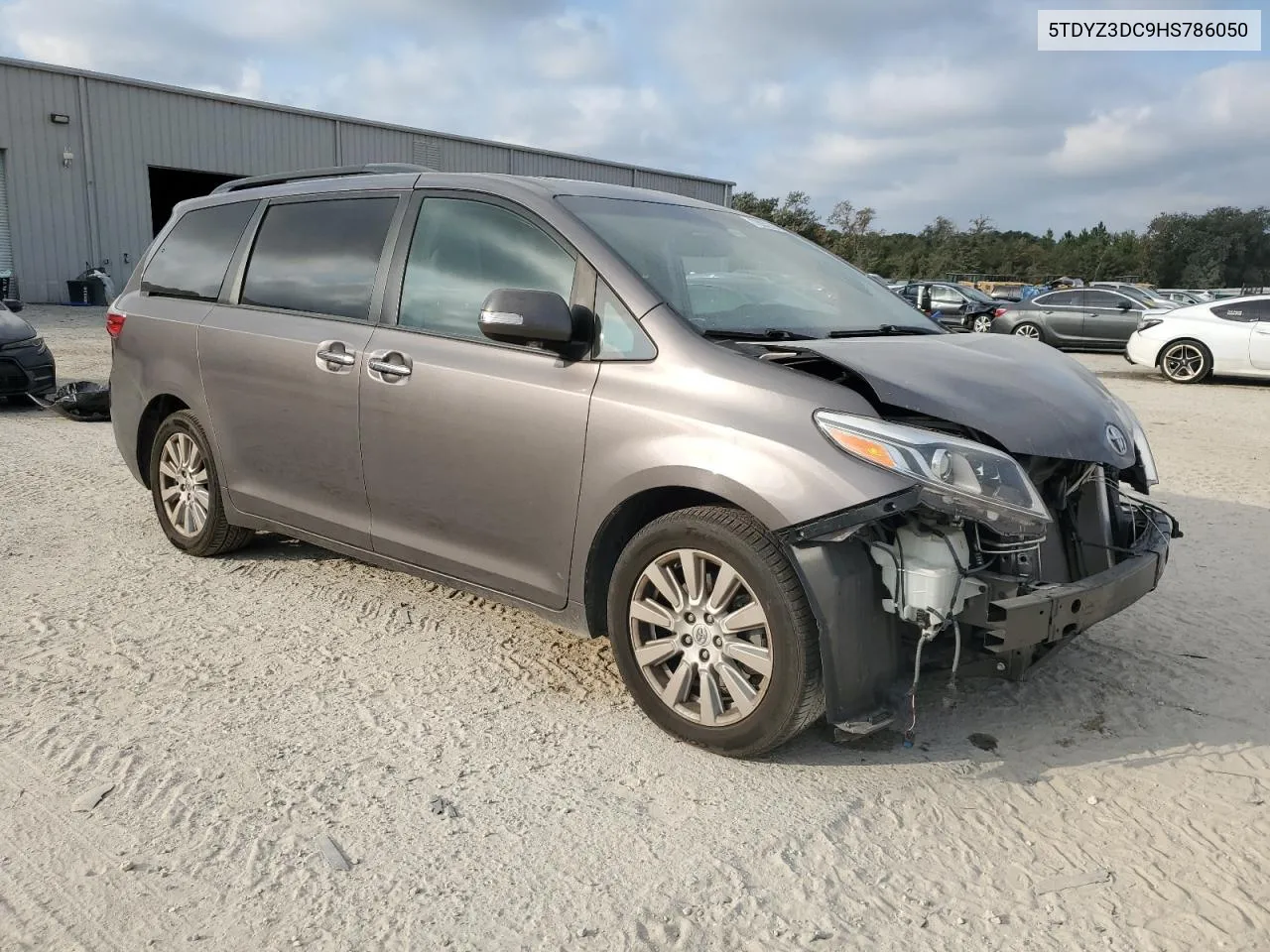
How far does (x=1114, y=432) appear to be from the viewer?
342 centimetres

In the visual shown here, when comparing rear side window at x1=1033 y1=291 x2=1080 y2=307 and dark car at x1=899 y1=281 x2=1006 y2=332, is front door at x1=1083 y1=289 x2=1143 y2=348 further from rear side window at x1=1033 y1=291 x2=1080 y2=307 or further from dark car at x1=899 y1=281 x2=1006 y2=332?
dark car at x1=899 y1=281 x2=1006 y2=332

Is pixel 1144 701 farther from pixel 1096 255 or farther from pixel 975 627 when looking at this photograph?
pixel 1096 255

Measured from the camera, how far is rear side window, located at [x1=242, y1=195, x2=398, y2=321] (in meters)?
4.16

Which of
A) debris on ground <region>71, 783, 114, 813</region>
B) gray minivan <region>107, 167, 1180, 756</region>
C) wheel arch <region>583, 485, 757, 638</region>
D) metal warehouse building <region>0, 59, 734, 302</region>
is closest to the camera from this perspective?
debris on ground <region>71, 783, 114, 813</region>

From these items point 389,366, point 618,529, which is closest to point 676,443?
point 618,529

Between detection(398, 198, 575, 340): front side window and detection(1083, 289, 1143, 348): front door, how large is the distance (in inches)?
752

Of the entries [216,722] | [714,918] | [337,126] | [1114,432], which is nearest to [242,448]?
[216,722]

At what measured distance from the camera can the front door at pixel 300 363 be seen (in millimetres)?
4133

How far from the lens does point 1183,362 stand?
1512cm

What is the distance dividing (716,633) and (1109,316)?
19623mm

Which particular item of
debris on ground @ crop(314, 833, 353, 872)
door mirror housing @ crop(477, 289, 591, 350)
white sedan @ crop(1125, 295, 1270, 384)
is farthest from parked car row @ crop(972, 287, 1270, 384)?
debris on ground @ crop(314, 833, 353, 872)

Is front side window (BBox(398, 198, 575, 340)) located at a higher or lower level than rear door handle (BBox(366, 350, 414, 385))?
higher

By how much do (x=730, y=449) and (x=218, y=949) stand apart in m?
1.85

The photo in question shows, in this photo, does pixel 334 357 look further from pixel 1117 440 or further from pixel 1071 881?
pixel 1071 881
